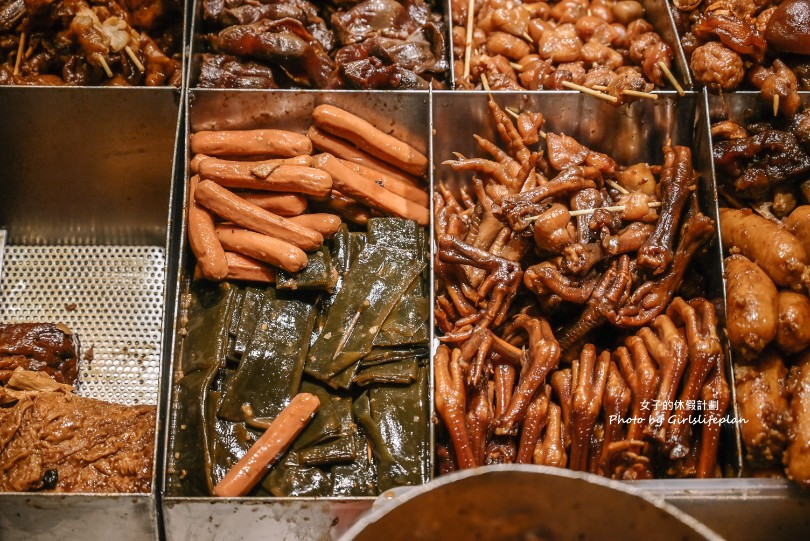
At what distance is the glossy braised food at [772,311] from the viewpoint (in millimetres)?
2779

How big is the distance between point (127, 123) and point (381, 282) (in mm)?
1861

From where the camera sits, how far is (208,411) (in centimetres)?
316

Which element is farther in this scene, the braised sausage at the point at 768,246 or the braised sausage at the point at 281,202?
the braised sausage at the point at 281,202

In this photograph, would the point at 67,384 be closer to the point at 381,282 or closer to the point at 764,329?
the point at 381,282

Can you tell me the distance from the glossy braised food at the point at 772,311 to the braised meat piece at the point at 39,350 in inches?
138

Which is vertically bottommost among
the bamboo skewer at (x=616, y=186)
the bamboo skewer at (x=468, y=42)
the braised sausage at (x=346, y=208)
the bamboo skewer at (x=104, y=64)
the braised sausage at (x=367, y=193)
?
the braised sausage at (x=346, y=208)

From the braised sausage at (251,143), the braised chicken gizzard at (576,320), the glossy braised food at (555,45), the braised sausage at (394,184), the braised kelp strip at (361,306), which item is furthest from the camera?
the glossy braised food at (555,45)

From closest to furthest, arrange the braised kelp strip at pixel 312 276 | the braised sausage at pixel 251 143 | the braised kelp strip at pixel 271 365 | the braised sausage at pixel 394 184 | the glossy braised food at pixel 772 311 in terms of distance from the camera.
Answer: the glossy braised food at pixel 772 311
the braised kelp strip at pixel 271 365
the braised kelp strip at pixel 312 276
the braised sausage at pixel 251 143
the braised sausage at pixel 394 184

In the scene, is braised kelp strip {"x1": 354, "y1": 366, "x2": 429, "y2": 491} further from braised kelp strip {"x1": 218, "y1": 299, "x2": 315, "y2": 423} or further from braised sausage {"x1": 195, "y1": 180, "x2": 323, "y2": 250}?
braised sausage {"x1": 195, "y1": 180, "x2": 323, "y2": 250}

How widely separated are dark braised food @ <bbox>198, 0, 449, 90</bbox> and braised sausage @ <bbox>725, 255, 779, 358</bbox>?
6.74 ft

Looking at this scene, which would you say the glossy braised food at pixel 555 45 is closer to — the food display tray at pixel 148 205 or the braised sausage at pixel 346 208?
the food display tray at pixel 148 205

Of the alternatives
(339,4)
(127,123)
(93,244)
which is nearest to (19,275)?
(93,244)

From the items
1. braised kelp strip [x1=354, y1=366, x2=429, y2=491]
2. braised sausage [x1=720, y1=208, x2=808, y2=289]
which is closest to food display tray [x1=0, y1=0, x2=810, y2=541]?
braised sausage [x1=720, y1=208, x2=808, y2=289]

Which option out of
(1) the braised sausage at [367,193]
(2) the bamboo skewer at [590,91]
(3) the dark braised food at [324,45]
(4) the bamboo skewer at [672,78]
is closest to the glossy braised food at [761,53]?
(4) the bamboo skewer at [672,78]
